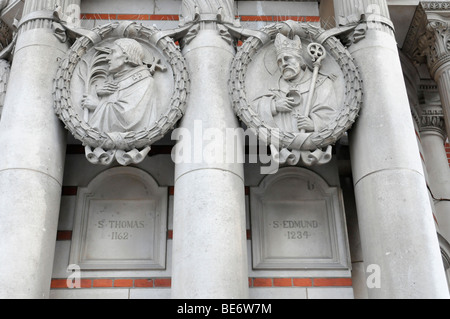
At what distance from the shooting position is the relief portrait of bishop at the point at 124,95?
7.22 metres

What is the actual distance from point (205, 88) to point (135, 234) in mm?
1958

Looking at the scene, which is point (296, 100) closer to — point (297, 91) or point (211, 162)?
point (297, 91)

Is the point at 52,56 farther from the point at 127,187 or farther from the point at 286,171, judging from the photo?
the point at 286,171

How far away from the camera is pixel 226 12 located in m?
7.89

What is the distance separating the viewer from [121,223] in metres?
7.59

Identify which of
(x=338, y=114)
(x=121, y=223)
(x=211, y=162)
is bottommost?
(x=121, y=223)

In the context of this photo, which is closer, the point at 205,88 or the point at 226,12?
the point at 205,88

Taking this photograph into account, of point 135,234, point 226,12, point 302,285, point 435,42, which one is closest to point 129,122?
point 135,234

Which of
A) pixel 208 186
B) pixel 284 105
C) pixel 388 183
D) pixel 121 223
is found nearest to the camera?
pixel 208 186

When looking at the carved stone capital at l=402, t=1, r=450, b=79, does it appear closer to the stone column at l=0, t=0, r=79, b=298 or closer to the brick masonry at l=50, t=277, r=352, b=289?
the brick masonry at l=50, t=277, r=352, b=289

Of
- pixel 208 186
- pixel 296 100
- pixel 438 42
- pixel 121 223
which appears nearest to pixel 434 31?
pixel 438 42

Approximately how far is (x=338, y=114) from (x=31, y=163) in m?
3.57

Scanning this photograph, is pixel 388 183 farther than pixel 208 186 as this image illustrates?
Yes

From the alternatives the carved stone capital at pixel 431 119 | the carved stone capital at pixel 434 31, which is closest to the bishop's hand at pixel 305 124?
the carved stone capital at pixel 434 31
